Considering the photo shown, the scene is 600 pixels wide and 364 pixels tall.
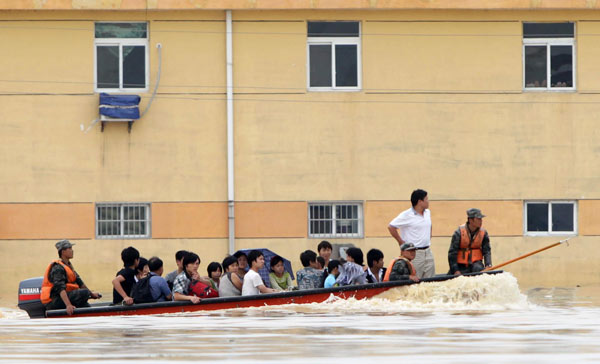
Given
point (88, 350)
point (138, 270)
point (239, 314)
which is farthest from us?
point (138, 270)

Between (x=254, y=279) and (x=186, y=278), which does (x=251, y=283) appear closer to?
(x=254, y=279)

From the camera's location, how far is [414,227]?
54.7 feet

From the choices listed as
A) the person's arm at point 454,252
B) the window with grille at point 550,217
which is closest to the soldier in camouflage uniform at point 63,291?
the person's arm at point 454,252

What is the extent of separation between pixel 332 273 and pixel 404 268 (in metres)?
1.13

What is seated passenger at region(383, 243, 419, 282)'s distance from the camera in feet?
52.7

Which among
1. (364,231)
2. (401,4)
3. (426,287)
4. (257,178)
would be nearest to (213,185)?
(257,178)

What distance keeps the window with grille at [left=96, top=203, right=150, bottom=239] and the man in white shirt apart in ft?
27.7

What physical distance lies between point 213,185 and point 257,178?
884 mm

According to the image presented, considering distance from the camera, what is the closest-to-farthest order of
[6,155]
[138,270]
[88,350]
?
[88,350] < [138,270] < [6,155]

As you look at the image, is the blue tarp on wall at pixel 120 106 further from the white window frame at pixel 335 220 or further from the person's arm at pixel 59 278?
the person's arm at pixel 59 278

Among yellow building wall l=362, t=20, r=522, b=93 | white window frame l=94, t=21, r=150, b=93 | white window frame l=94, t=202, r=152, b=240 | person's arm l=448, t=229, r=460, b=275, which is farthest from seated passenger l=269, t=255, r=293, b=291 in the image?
white window frame l=94, t=21, r=150, b=93

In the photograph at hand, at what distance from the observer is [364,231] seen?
2455 centimetres

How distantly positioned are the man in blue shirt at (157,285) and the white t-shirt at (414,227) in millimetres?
3164

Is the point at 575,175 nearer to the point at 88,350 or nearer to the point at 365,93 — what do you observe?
the point at 365,93
